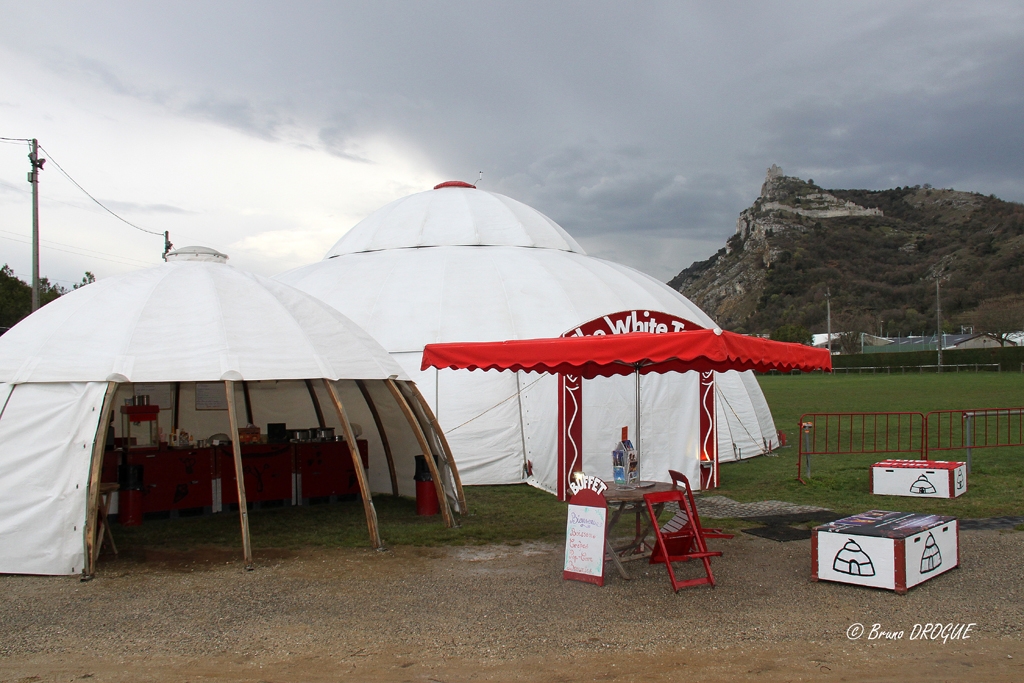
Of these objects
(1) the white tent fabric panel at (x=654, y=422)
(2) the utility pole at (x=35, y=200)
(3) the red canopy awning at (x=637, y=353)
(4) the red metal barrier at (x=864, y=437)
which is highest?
(2) the utility pole at (x=35, y=200)

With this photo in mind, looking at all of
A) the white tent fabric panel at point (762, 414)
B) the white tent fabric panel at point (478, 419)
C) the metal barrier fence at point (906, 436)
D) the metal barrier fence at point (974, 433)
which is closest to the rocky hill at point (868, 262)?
the metal barrier fence at point (974, 433)

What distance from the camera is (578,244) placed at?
1864cm

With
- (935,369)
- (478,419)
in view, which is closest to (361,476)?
(478,419)

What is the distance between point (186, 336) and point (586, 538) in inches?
190

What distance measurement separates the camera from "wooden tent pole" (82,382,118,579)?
7398mm

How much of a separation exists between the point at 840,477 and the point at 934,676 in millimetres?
8772

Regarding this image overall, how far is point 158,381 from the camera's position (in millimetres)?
7777

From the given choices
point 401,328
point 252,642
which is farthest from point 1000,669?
point 401,328

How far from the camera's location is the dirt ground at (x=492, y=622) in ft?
16.1

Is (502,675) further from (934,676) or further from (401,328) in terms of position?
(401,328)

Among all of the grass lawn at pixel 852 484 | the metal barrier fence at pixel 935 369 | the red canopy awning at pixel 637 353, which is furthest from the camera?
the metal barrier fence at pixel 935 369

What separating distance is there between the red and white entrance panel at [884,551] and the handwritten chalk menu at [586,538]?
184 cm

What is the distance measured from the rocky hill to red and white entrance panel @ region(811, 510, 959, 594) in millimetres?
64105

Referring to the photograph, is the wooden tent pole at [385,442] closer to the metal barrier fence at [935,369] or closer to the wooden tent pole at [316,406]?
the wooden tent pole at [316,406]
